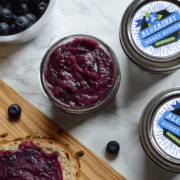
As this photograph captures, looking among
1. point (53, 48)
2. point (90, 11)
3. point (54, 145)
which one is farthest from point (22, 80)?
point (90, 11)

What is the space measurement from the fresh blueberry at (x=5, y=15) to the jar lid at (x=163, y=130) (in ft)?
4.47

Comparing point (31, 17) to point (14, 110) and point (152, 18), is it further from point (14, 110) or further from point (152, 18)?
point (152, 18)

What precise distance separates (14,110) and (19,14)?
815mm

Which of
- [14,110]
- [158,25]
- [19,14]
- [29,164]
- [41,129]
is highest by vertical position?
[158,25]

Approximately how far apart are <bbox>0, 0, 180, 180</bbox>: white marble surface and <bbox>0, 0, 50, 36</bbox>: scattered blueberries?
0.61ft

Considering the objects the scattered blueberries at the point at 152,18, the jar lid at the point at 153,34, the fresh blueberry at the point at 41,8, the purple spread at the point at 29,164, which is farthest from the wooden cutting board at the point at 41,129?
the scattered blueberries at the point at 152,18

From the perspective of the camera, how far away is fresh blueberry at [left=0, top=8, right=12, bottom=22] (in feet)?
7.82

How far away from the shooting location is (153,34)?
2.20 meters

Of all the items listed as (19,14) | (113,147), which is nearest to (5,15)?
(19,14)

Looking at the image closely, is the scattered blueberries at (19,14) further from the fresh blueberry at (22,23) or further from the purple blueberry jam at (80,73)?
the purple blueberry jam at (80,73)

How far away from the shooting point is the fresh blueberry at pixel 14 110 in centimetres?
244

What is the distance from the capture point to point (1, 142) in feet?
8.02

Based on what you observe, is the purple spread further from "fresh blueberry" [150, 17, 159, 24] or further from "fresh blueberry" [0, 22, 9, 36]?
"fresh blueberry" [150, 17, 159, 24]

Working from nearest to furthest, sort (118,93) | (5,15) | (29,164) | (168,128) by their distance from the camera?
1. (168,128)
2. (29,164)
3. (5,15)
4. (118,93)
